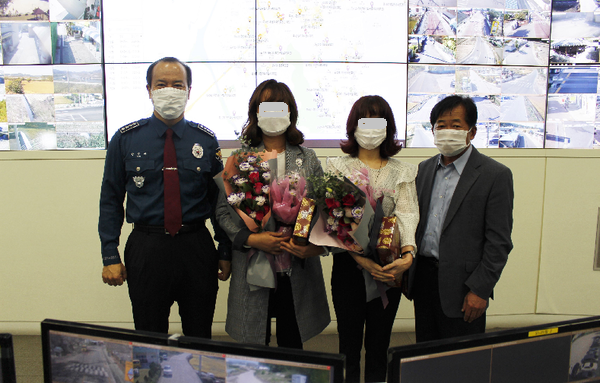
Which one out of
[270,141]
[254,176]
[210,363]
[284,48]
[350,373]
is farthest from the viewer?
[284,48]

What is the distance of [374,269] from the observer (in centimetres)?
152

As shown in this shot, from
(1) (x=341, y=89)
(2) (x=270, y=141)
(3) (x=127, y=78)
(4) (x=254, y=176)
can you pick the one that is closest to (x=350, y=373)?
(4) (x=254, y=176)

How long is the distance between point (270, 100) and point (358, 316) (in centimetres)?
111

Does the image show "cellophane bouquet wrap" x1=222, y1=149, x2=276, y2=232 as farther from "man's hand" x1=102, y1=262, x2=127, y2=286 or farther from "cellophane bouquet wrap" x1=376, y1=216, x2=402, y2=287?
"man's hand" x1=102, y1=262, x2=127, y2=286

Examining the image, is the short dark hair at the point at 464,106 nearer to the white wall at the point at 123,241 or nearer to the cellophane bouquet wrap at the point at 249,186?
the cellophane bouquet wrap at the point at 249,186

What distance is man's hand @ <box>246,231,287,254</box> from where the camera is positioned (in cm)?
151

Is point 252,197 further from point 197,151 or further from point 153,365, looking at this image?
point 153,365

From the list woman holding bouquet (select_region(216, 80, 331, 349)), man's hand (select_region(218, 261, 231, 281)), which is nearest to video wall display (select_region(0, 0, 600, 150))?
woman holding bouquet (select_region(216, 80, 331, 349))

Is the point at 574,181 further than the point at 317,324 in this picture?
Yes

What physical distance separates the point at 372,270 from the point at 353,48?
2033 mm

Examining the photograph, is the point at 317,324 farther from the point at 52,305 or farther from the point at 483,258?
the point at 52,305

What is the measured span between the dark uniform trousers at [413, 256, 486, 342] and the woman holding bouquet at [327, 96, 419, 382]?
4.9 inches

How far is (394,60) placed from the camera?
2920 mm

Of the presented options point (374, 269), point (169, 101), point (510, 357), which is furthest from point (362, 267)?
point (169, 101)
